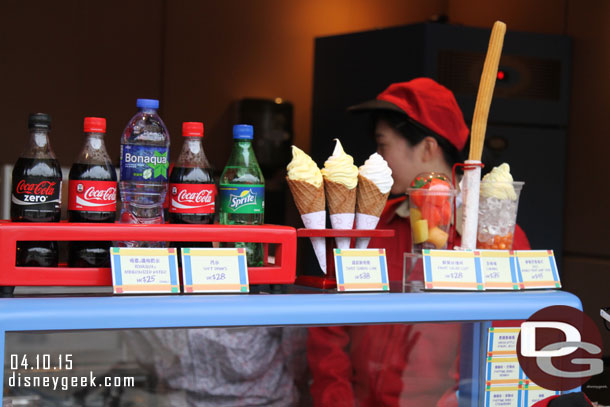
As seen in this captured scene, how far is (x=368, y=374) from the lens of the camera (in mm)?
1270

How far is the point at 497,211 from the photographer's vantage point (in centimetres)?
139

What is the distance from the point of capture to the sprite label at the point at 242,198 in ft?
3.98

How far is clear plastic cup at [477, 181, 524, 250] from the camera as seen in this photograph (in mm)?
1380

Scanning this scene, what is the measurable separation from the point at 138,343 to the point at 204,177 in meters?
0.27

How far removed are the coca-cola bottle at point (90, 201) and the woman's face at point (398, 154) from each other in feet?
4.44

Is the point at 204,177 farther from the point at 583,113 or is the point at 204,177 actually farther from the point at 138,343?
the point at 583,113

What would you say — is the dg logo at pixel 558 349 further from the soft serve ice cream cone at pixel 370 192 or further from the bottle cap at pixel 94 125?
the bottle cap at pixel 94 125

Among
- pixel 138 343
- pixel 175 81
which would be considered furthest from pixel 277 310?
pixel 175 81

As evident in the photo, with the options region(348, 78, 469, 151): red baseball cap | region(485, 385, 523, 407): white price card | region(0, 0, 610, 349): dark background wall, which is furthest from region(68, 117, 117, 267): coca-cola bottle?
region(0, 0, 610, 349): dark background wall

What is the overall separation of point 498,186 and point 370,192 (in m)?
0.26

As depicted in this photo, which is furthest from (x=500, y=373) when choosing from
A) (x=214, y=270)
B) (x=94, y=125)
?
(x=94, y=125)

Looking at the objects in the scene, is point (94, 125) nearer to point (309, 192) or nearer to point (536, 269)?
point (309, 192)

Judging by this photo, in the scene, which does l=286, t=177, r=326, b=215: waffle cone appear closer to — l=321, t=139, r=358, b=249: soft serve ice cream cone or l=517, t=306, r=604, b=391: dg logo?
l=321, t=139, r=358, b=249: soft serve ice cream cone

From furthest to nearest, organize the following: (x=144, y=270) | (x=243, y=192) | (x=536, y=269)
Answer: (x=536, y=269) → (x=243, y=192) → (x=144, y=270)
